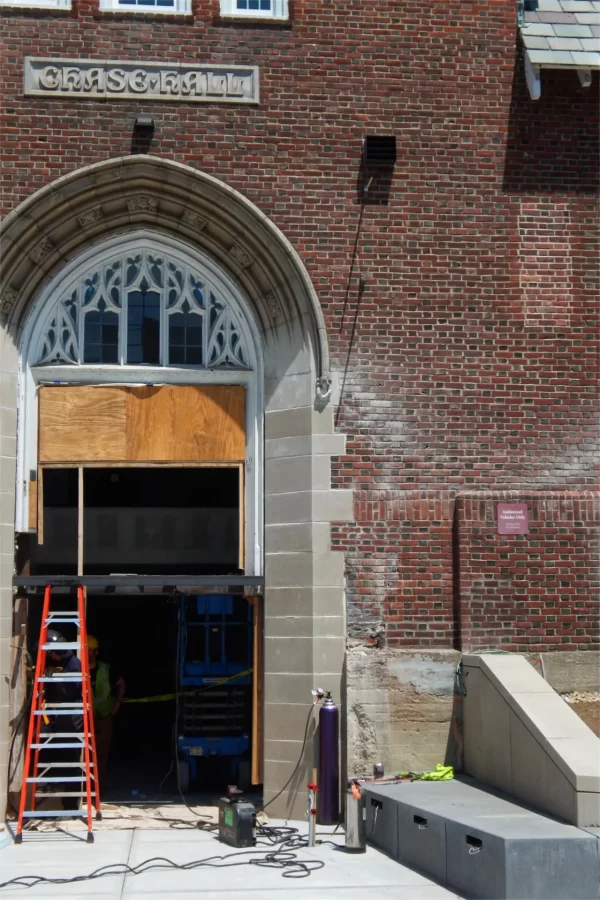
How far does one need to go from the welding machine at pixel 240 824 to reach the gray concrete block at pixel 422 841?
141 centimetres

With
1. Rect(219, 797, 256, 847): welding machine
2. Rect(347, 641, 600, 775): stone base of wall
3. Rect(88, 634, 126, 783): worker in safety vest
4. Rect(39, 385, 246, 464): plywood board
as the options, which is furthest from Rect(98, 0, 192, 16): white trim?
Rect(219, 797, 256, 847): welding machine

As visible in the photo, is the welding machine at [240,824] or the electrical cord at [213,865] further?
the welding machine at [240,824]

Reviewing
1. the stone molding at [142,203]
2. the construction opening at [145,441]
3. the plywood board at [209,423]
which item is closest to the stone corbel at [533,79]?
the construction opening at [145,441]

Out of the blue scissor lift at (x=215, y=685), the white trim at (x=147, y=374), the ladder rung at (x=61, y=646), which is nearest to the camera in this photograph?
the ladder rung at (x=61, y=646)

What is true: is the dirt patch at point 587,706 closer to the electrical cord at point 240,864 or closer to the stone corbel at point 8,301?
the electrical cord at point 240,864

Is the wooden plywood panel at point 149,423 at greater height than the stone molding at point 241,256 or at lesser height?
lesser

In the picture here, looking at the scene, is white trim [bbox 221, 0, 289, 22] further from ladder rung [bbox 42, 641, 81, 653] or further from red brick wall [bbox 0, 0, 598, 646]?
ladder rung [bbox 42, 641, 81, 653]

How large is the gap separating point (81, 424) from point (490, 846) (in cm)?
615

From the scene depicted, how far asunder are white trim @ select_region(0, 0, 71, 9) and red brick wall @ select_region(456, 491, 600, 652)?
669 centimetres

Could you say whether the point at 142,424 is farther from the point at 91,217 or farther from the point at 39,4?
the point at 39,4

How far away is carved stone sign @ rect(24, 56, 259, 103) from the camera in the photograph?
11.5 m

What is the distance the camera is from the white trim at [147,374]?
11.6 m

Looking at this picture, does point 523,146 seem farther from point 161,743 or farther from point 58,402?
point 161,743

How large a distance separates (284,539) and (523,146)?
16.3ft
